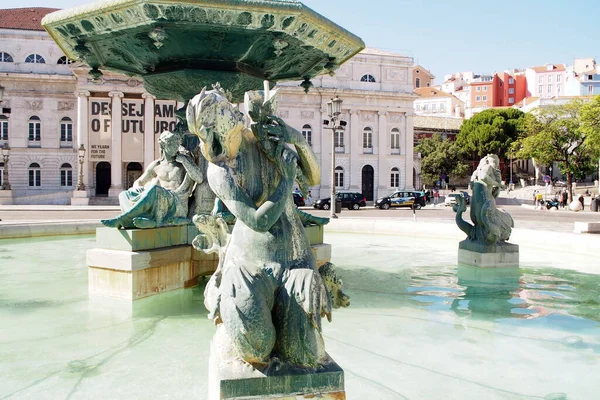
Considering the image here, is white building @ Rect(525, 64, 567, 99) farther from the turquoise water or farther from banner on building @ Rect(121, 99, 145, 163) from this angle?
the turquoise water

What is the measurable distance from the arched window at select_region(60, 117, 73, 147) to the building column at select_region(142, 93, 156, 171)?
21.8ft

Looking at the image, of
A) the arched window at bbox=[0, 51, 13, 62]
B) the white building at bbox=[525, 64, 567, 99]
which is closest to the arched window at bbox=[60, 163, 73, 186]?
the arched window at bbox=[0, 51, 13, 62]

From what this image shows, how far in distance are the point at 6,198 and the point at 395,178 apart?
31.2 metres

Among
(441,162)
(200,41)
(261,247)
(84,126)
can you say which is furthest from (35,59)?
(261,247)

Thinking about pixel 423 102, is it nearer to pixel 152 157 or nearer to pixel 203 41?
pixel 152 157

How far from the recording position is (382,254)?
8.79 meters

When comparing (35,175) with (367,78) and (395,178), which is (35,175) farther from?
(395,178)

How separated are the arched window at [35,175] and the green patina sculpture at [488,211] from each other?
40.6 meters

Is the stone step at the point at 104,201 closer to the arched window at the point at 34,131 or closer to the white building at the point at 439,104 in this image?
the arched window at the point at 34,131

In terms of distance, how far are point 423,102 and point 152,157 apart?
2440 inches

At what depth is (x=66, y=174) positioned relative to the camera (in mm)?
41188

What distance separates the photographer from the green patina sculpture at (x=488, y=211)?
675 centimetres

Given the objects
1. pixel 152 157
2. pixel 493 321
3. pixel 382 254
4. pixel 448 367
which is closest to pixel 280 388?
pixel 448 367

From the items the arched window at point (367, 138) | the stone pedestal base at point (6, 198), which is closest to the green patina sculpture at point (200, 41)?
the stone pedestal base at point (6, 198)
